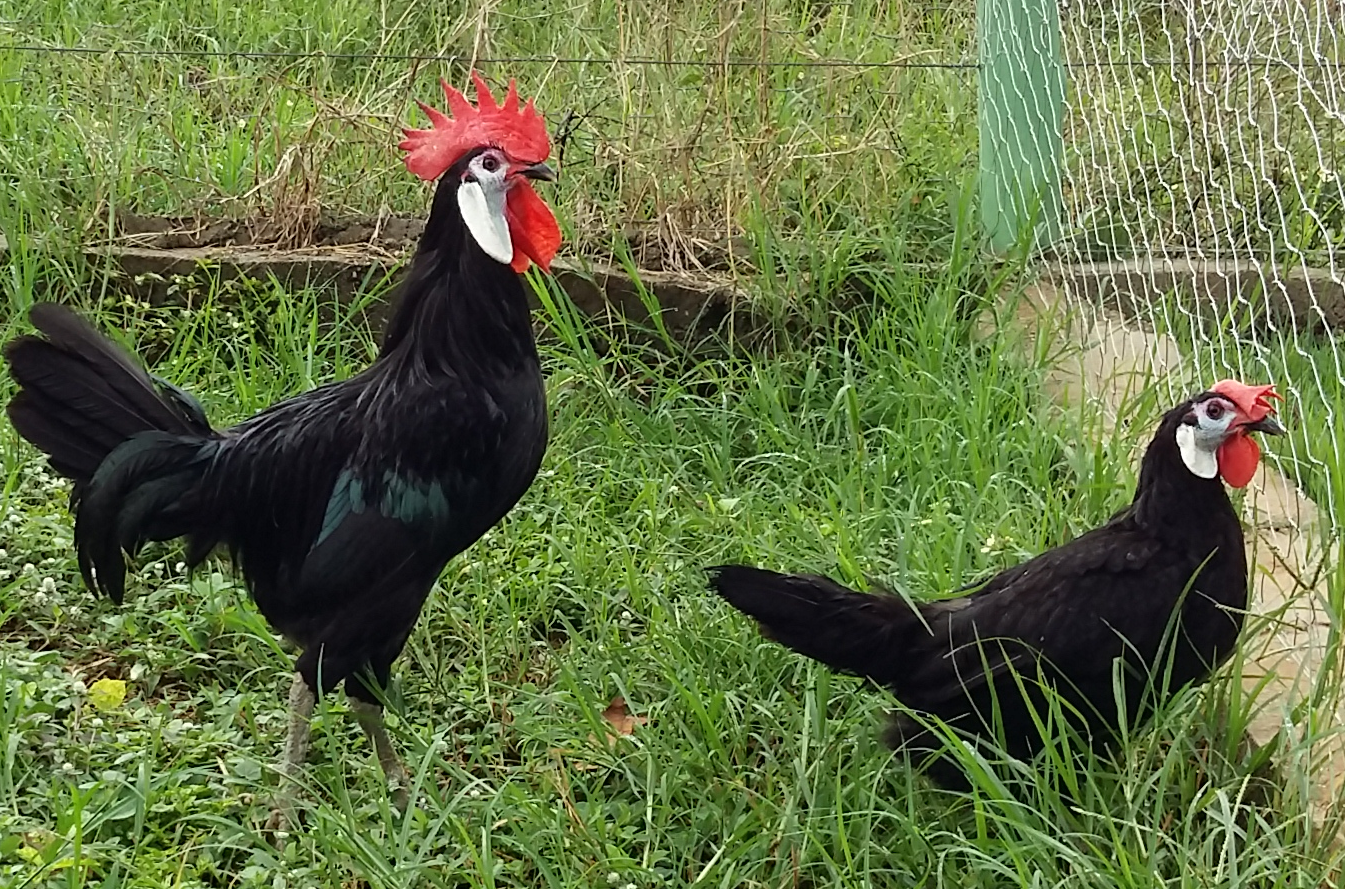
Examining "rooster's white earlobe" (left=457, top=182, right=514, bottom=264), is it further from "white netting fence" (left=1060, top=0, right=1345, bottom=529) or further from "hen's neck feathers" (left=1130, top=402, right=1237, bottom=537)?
"white netting fence" (left=1060, top=0, right=1345, bottom=529)

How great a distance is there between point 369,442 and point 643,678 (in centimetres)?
76

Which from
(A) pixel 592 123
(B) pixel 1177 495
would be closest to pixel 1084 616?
(B) pixel 1177 495

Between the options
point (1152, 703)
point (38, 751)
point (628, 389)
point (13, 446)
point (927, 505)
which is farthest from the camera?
point (628, 389)

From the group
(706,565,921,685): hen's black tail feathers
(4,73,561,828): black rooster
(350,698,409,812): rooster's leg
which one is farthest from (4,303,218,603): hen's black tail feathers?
(706,565,921,685): hen's black tail feathers

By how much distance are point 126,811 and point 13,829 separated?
0.19m

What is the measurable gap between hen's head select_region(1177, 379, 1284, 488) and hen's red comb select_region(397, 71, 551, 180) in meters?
1.23

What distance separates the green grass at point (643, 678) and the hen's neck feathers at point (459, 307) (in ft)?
2.31

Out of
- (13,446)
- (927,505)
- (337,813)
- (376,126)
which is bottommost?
(337,813)

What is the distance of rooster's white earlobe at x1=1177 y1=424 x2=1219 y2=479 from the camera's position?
7.13 feet

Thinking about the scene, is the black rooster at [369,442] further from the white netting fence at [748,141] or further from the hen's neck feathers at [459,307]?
the white netting fence at [748,141]

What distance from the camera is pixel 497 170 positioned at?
2252 mm

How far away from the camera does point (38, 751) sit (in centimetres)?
246

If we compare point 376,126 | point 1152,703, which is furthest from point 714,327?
point 1152,703

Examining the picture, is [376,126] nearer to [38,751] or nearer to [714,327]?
[714,327]
